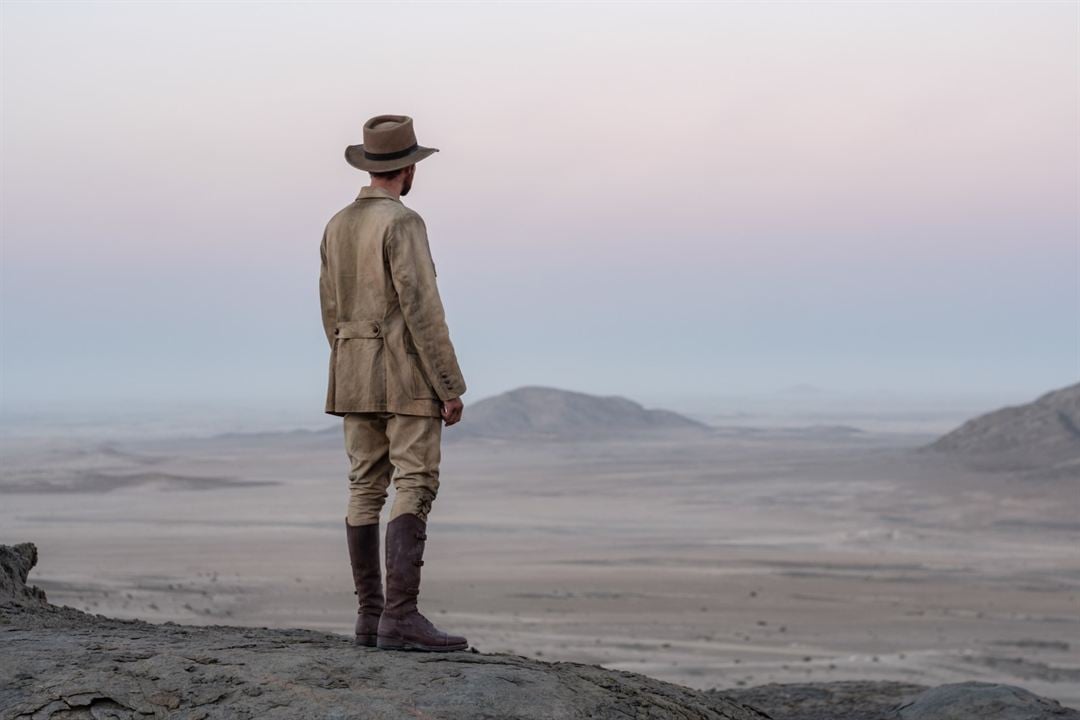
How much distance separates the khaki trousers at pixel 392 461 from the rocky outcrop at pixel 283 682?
64 cm

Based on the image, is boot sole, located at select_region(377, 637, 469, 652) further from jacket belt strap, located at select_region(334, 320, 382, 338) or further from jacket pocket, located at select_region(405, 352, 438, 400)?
jacket belt strap, located at select_region(334, 320, 382, 338)

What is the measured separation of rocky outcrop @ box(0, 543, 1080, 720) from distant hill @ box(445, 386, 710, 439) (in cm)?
4307

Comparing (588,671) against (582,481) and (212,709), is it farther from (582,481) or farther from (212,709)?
(582,481)

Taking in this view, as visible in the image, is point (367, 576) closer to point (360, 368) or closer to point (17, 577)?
point (360, 368)

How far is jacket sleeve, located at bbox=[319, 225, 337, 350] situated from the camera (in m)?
6.16

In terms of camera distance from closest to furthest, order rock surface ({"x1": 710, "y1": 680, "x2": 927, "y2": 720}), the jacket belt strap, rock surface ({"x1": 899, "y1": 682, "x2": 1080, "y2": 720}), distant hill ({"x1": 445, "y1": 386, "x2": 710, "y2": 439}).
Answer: the jacket belt strap, rock surface ({"x1": 899, "y1": 682, "x2": 1080, "y2": 720}), rock surface ({"x1": 710, "y1": 680, "x2": 927, "y2": 720}), distant hill ({"x1": 445, "y1": 386, "x2": 710, "y2": 439})

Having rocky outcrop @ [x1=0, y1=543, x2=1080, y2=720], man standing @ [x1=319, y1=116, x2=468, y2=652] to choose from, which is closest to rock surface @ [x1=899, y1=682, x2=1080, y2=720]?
rocky outcrop @ [x1=0, y1=543, x2=1080, y2=720]

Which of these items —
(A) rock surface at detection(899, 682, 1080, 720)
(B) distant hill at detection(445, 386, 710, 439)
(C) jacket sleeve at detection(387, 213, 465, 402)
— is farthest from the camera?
(B) distant hill at detection(445, 386, 710, 439)

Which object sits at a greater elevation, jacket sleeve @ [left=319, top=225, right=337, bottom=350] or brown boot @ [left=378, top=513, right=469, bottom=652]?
jacket sleeve @ [left=319, top=225, right=337, bottom=350]

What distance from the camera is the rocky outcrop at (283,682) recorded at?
490 cm

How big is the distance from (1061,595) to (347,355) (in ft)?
45.6

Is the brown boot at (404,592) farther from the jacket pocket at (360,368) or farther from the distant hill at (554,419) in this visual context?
the distant hill at (554,419)

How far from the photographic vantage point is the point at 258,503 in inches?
1071

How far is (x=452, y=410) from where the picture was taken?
5.78 m
